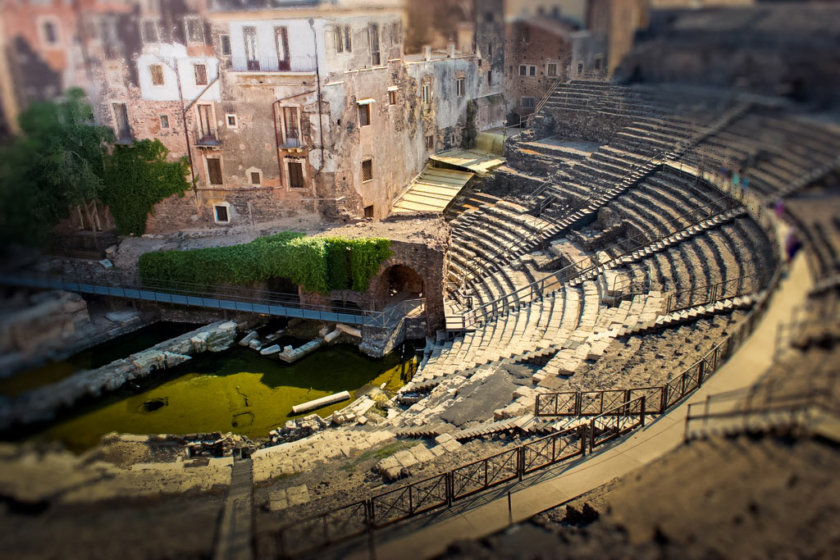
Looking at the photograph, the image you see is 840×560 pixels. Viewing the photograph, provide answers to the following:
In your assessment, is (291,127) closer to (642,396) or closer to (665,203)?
(665,203)

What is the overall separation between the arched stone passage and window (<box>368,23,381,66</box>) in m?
6.42

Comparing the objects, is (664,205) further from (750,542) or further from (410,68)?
(750,542)

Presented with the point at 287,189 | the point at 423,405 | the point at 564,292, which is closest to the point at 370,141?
the point at 287,189

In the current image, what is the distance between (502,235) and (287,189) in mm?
6630

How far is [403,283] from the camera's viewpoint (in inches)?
779

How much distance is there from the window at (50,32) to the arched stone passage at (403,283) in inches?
552

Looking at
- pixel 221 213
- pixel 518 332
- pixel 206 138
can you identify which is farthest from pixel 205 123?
pixel 518 332

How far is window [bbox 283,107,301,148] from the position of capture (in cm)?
1947

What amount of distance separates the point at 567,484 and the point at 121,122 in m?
16.9

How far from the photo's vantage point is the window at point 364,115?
20422 millimetres

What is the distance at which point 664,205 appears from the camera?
53.6 ft

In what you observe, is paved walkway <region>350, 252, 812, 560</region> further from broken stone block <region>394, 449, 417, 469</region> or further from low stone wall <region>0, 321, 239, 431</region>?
low stone wall <region>0, 321, 239, 431</region>

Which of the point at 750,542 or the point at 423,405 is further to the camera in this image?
the point at 423,405

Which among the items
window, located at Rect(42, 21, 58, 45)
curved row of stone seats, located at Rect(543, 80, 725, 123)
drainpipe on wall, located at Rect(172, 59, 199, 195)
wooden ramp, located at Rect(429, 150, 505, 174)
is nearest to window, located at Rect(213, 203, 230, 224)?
drainpipe on wall, located at Rect(172, 59, 199, 195)
